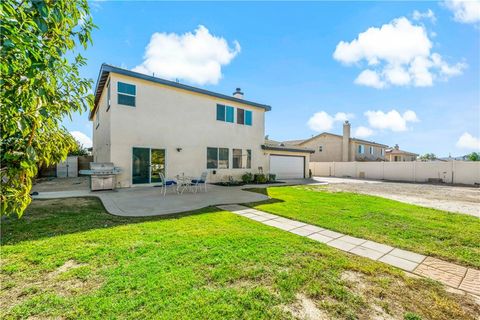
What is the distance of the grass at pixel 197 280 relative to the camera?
224 centimetres

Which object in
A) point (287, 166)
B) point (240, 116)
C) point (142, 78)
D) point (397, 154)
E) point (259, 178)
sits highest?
point (142, 78)

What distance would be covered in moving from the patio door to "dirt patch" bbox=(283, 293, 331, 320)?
407 inches

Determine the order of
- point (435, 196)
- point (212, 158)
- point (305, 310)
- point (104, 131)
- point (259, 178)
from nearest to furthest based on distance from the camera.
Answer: point (305, 310), point (435, 196), point (104, 131), point (212, 158), point (259, 178)

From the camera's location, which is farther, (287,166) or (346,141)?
(346,141)

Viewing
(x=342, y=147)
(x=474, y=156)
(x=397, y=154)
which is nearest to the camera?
(x=342, y=147)

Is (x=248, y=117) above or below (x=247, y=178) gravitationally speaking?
above

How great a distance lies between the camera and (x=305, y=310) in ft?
7.51

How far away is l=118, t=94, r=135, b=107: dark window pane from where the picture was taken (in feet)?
34.4

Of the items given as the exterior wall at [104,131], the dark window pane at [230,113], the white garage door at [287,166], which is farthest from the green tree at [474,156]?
the exterior wall at [104,131]

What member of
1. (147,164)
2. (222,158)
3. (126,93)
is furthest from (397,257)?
(126,93)

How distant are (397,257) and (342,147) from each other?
27162 mm

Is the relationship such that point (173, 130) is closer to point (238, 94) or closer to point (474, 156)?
point (238, 94)

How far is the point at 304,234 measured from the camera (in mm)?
4637

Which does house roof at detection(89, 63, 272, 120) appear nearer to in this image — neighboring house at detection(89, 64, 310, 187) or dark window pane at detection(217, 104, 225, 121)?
neighboring house at detection(89, 64, 310, 187)
